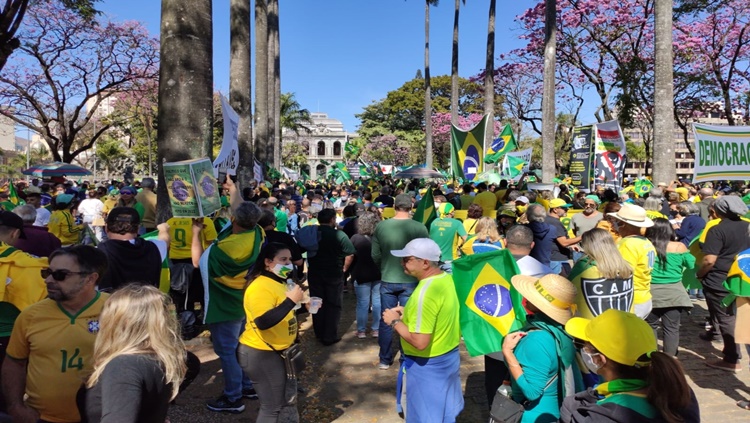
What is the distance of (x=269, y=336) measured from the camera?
3.44 metres

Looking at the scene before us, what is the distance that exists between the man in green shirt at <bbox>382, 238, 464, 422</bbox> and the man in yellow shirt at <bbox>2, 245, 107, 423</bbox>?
178 centimetres

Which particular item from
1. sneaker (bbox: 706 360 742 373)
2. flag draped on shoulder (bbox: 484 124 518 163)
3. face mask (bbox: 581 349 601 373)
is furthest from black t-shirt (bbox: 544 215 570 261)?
flag draped on shoulder (bbox: 484 124 518 163)

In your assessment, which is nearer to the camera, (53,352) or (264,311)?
(53,352)

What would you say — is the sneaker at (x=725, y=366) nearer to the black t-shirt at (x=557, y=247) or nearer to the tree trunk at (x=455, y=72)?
the black t-shirt at (x=557, y=247)

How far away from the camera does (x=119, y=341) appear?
2074 millimetres

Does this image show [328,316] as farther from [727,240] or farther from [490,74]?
[490,74]

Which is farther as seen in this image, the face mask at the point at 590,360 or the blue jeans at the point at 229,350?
the blue jeans at the point at 229,350

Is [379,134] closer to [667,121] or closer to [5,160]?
[667,121]

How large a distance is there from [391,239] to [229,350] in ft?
7.12

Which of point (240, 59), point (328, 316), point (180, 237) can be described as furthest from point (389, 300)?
point (240, 59)

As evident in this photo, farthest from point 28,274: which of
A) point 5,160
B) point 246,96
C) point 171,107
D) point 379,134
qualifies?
point 5,160

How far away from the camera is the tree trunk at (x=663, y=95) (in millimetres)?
10617

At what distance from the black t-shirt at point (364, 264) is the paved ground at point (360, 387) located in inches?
33.7

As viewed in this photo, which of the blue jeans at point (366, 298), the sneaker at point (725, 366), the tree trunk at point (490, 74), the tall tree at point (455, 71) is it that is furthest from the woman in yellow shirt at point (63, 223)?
the tall tree at point (455, 71)
